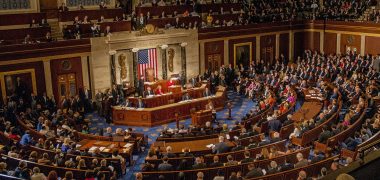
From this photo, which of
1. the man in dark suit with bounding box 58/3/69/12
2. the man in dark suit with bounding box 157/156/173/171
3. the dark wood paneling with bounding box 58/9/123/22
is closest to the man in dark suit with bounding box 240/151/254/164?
the man in dark suit with bounding box 157/156/173/171

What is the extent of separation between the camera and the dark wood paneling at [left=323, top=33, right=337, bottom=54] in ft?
98.3

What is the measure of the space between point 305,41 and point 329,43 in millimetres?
2004

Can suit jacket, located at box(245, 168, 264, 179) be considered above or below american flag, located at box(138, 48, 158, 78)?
below

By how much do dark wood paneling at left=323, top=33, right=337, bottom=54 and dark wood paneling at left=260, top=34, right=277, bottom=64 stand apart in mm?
3524

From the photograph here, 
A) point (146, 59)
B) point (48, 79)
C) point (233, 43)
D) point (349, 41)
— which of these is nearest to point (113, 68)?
point (146, 59)

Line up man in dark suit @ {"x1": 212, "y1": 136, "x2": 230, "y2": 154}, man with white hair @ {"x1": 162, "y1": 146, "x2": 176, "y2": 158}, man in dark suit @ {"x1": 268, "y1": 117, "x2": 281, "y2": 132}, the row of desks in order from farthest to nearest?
the row of desks → man in dark suit @ {"x1": 268, "y1": 117, "x2": 281, "y2": 132} → man in dark suit @ {"x1": 212, "y1": 136, "x2": 230, "y2": 154} → man with white hair @ {"x1": 162, "y1": 146, "x2": 176, "y2": 158}

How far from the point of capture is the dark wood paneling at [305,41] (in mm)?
31219

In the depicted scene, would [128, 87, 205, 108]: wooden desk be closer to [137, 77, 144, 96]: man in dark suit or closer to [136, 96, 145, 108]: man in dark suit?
[136, 96, 145, 108]: man in dark suit

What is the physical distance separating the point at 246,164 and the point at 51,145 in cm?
640

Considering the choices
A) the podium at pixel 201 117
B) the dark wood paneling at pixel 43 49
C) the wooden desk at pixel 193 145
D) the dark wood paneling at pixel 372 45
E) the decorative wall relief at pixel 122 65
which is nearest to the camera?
the wooden desk at pixel 193 145

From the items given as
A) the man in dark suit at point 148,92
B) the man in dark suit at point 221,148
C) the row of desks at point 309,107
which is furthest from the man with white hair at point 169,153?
the man in dark suit at point 148,92

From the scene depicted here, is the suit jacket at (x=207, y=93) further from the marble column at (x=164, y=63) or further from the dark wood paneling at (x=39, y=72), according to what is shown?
the dark wood paneling at (x=39, y=72)

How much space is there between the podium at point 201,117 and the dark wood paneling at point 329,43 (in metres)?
14.0

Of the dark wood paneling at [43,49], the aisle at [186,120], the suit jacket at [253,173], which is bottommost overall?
the aisle at [186,120]
